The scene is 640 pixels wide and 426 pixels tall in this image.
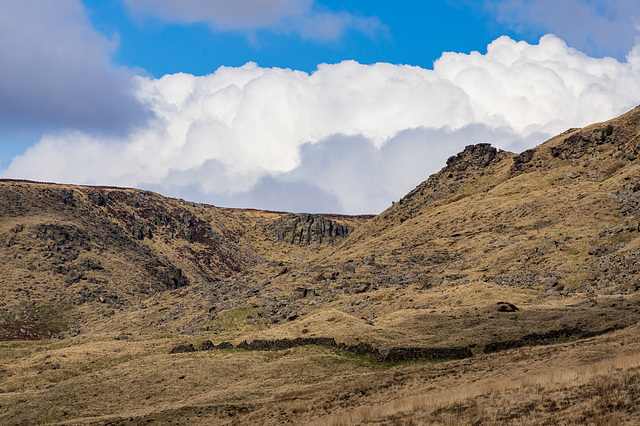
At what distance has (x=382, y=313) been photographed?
66062 mm

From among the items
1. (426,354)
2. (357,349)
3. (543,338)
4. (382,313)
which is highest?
(382,313)

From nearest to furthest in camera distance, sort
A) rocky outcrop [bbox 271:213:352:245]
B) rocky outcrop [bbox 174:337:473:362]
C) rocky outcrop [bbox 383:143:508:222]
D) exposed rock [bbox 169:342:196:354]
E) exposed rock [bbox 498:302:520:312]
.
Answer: rocky outcrop [bbox 174:337:473:362], exposed rock [bbox 498:302:520:312], exposed rock [bbox 169:342:196:354], rocky outcrop [bbox 383:143:508:222], rocky outcrop [bbox 271:213:352:245]

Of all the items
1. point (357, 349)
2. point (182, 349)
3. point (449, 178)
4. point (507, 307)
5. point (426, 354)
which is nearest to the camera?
point (426, 354)

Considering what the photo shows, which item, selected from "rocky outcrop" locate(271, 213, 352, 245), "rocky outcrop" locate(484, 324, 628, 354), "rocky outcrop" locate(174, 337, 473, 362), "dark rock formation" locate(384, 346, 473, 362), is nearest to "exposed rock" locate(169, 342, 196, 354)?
"rocky outcrop" locate(174, 337, 473, 362)

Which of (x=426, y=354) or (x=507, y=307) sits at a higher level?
(x=507, y=307)

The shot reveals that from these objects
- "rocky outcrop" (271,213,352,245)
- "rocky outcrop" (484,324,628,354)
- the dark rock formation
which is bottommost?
the dark rock formation

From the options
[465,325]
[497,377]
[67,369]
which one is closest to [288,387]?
[497,377]

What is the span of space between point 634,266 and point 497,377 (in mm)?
37013

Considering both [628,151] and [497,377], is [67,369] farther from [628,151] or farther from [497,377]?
[628,151]

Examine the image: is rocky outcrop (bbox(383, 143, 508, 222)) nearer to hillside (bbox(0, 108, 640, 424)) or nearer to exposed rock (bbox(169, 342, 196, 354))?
hillside (bbox(0, 108, 640, 424))

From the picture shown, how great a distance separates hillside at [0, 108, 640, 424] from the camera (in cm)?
3134

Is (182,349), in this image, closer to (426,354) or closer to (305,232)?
(426,354)

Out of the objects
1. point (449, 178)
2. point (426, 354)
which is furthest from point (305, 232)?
point (426, 354)

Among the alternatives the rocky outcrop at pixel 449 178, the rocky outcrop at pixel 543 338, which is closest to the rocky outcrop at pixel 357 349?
the rocky outcrop at pixel 543 338
